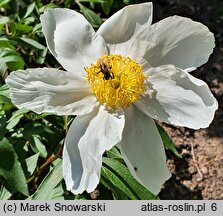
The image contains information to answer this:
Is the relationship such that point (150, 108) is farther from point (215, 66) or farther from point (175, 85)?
point (215, 66)

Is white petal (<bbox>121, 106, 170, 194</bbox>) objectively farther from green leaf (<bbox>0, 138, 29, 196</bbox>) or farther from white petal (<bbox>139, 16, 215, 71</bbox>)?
green leaf (<bbox>0, 138, 29, 196</bbox>)

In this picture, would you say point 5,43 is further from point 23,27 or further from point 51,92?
point 51,92

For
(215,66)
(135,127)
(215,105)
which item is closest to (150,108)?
(135,127)

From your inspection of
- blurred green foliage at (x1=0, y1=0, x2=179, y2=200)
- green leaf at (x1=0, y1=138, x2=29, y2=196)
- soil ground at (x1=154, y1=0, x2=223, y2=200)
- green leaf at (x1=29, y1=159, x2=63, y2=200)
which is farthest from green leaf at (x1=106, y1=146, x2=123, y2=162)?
soil ground at (x1=154, y1=0, x2=223, y2=200)

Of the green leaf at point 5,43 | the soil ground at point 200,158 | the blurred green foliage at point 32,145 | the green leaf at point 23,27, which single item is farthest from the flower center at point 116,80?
the soil ground at point 200,158

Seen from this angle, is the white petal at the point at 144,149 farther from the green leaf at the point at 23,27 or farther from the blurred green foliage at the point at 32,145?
the green leaf at the point at 23,27

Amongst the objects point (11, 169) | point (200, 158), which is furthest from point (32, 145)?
point (200, 158)
